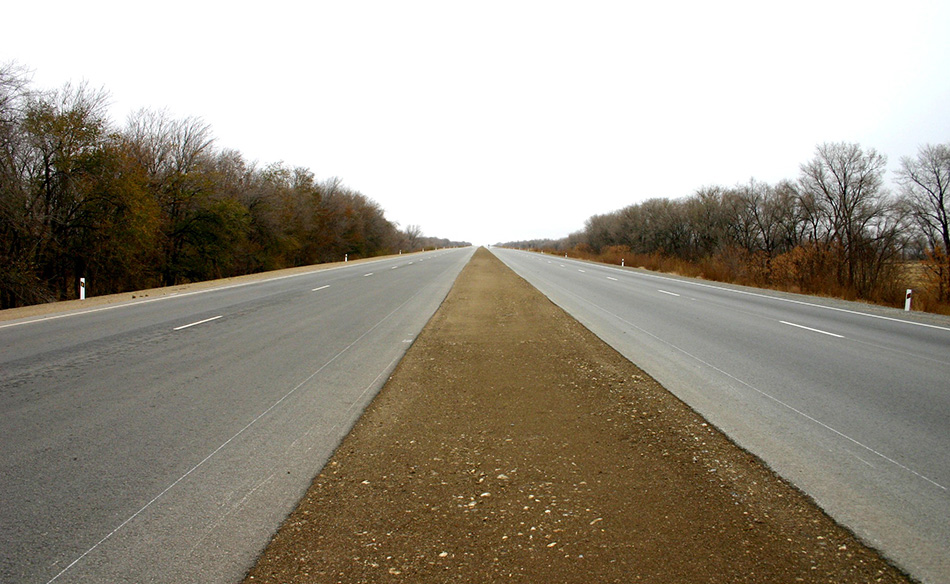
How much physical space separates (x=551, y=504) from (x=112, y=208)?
98.3 feet

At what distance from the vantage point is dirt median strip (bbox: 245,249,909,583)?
2693mm

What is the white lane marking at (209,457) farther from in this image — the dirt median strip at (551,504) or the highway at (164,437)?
the dirt median strip at (551,504)

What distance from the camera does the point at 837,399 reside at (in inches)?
224

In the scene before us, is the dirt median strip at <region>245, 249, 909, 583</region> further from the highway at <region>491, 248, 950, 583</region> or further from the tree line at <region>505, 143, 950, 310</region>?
the tree line at <region>505, 143, 950, 310</region>

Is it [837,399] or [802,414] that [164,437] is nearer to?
[802,414]

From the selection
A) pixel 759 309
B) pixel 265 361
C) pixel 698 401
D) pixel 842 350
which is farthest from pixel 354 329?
pixel 759 309

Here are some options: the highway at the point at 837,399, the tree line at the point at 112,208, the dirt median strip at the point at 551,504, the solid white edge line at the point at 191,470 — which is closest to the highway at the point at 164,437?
the solid white edge line at the point at 191,470

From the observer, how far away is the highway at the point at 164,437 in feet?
9.26

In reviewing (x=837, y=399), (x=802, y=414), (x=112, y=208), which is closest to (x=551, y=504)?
(x=802, y=414)

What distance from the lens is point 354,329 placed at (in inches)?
415

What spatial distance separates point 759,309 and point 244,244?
4010cm

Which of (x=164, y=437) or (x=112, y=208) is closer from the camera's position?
(x=164, y=437)

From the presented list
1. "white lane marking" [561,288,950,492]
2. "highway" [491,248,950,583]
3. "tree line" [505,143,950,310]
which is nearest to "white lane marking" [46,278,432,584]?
"highway" [491,248,950,583]

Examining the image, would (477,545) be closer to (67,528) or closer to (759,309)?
(67,528)
